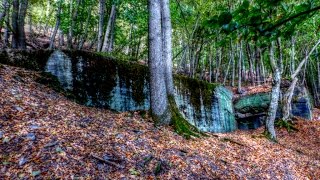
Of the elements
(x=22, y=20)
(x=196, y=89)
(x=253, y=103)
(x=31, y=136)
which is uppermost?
(x=22, y=20)

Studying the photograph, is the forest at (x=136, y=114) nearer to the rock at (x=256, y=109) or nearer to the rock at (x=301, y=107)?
the rock at (x=256, y=109)

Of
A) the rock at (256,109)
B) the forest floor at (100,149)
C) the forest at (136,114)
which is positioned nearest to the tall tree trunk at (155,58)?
the forest at (136,114)

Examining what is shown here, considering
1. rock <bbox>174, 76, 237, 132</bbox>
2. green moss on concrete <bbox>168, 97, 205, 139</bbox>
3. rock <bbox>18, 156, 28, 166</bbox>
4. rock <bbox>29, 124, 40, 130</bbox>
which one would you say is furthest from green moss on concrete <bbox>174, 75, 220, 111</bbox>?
rock <bbox>18, 156, 28, 166</bbox>

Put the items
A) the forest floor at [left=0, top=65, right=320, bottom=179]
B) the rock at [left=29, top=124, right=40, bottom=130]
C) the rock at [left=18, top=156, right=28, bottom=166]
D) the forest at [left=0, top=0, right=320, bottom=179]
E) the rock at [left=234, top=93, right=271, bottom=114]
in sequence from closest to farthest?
the forest at [left=0, top=0, right=320, bottom=179], the rock at [left=18, top=156, right=28, bottom=166], the forest floor at [left=0, top=65, right=320, bottom=179], the rock at [left=29, top=124, right=40, bottom=130], the rock at [left=234, top=93, right=271, bottom=114]

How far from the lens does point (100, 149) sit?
4523 mm

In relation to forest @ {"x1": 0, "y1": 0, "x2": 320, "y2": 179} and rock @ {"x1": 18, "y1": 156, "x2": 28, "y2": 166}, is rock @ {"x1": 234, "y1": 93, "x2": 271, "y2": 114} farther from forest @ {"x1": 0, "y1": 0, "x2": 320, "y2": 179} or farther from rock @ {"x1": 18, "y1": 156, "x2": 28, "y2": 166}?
rock @ {"x1": 18, "y1": 156, "x2": 28, "y2": 166}

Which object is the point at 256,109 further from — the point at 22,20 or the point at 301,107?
the point at 22,20

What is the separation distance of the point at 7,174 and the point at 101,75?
5397mm

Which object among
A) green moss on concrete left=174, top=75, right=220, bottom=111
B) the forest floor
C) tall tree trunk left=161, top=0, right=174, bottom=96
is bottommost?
the forest floor

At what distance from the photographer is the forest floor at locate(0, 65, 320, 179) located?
3852 mm

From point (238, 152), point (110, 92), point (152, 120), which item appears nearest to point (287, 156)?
point (238, 152)

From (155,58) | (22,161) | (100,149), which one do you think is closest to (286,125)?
(155,58)

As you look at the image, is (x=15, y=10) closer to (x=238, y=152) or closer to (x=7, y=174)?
(x=7, y=174)

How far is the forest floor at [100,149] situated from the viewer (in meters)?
3.85
